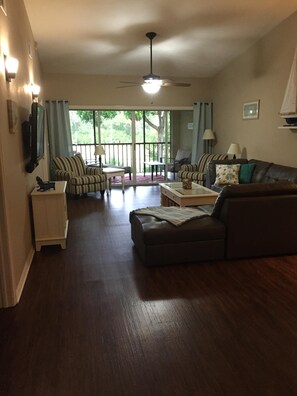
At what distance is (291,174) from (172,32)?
2.90m

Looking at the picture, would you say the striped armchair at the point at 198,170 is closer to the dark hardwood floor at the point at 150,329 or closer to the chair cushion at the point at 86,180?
the chair cushion at the point at 86,180

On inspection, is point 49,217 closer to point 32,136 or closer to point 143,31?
point 32,136

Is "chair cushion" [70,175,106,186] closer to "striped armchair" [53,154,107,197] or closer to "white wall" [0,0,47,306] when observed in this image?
"striped armchair" [53,154,107,197]

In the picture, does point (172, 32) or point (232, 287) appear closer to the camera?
point (232, 287)

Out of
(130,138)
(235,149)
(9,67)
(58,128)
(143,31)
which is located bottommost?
(235,149)

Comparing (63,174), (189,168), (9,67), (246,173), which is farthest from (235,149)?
(9,67)

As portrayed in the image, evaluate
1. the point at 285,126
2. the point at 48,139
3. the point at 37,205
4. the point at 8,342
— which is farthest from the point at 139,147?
the point at 8,342

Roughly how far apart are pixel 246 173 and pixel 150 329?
4.13 meters

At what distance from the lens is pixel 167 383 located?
1764 millimetres

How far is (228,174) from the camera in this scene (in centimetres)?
579

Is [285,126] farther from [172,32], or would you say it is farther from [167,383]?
[167,383]

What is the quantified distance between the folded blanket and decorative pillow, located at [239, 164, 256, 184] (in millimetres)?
2249

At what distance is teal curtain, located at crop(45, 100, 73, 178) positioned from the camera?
6.98 metres

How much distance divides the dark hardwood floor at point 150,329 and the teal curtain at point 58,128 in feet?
13.1
